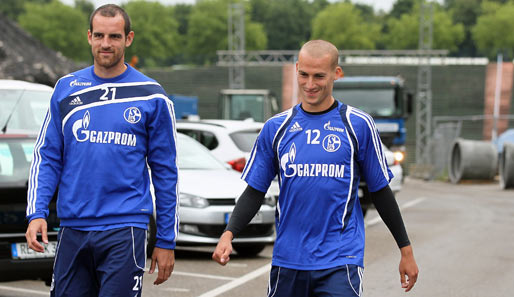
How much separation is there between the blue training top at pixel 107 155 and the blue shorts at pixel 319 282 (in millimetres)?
498

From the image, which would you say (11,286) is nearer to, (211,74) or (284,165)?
(284,165)

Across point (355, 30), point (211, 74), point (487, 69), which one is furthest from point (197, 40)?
point (487, 69)

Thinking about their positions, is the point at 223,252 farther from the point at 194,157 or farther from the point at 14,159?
the point at 194,157

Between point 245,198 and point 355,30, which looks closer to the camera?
point 245,198

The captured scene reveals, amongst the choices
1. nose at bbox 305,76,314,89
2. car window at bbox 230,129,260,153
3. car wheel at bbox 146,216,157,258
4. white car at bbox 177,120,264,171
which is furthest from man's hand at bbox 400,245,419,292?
car window at bbox 230,129,260,153

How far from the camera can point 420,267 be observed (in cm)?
1046

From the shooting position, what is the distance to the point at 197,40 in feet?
371

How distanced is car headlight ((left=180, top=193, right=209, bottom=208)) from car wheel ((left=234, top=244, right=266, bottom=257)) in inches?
30.2

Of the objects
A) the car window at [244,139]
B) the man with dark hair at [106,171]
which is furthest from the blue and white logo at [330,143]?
the car window at [244,139]

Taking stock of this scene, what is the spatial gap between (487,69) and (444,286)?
2554 inches

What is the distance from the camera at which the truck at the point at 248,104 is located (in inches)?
1318

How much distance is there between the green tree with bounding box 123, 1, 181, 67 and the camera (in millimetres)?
108438

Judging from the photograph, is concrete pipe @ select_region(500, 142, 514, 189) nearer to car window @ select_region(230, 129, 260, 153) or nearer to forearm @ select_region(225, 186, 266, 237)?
car window @ select_region(230, 129, 260, 153)

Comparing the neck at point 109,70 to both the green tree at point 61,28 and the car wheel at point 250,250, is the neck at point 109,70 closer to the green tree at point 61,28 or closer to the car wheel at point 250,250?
the car wheel at point 250,250
